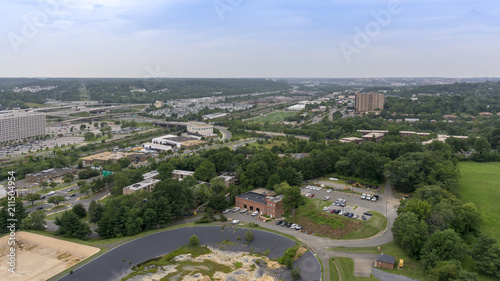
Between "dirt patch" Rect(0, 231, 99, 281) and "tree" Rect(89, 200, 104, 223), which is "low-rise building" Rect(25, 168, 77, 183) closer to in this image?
"tree" Rect(89, 200, 104, 223)

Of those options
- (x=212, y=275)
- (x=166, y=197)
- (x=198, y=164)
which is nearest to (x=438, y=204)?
(x=212, y=275)

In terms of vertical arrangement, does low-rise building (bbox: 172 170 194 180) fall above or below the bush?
above

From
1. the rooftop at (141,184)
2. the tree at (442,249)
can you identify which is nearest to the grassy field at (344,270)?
the tree at (442,249)

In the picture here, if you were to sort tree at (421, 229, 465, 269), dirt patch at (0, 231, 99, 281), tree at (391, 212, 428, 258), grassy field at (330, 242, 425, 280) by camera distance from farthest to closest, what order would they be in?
tree at (391, 212, 428, 258) < dirt patch at (0, 231, 99, 281) < grassy field at (330, 242, 425, 280) < tree at (421, 229, 465, 269)

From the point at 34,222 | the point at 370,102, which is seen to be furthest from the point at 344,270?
the point at 370,102

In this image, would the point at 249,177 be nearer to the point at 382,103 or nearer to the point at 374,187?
the point at 374,187

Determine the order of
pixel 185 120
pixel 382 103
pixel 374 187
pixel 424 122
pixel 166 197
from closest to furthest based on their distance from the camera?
pixel 166 197, pixel 374 187, pixel 424 122, pixel 185 120, pixel 382 103

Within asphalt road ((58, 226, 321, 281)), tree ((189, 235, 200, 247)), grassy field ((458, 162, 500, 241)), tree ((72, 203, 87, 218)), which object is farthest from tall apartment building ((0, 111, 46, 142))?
grassy field ((458, 162, 500, 241))
